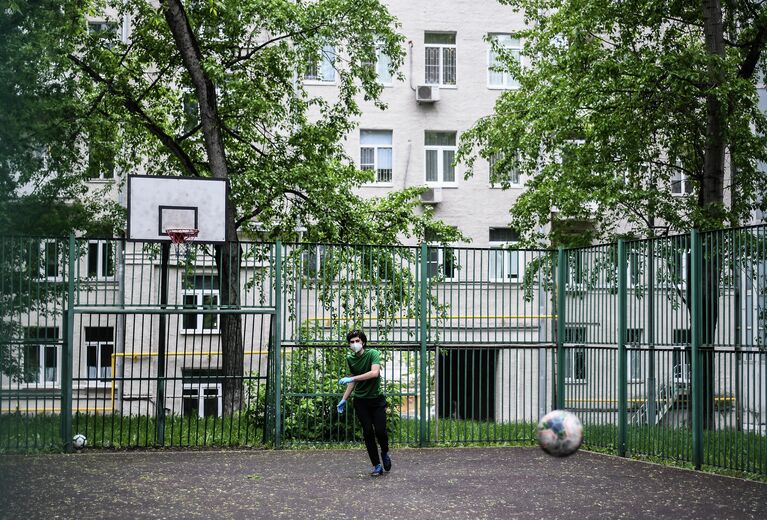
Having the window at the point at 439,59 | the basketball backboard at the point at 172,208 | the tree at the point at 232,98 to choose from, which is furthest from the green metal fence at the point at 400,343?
the window at the point at 439,59

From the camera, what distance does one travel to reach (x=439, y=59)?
3703 centimetres

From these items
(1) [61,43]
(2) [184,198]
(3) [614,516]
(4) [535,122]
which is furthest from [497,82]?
(3) [614,516]

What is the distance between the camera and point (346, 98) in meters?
25.7

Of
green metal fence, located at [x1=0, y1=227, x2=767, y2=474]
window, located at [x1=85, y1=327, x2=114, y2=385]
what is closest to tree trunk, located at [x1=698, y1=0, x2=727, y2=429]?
green metal fence, located at [x1=0, y1=227, x2=767, y2=474]

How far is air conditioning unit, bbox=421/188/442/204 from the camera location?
3562 cm

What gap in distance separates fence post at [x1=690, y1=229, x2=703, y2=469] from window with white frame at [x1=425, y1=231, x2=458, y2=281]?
14.7 feet

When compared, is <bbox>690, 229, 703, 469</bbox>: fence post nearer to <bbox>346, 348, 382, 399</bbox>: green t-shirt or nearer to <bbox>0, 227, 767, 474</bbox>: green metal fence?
<bbox>0, 227, 767, 474</bbox>: green metal fence

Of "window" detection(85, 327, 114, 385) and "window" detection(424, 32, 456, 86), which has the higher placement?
"window" detection(424, 32, 456, 86)

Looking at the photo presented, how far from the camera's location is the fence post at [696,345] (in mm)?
14680

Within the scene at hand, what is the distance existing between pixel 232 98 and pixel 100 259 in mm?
7971

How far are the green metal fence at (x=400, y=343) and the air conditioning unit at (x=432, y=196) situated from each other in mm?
16417

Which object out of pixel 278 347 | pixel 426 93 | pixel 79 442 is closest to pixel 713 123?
pixel 278 347

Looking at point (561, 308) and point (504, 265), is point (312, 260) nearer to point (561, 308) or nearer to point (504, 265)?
point (504, 265)

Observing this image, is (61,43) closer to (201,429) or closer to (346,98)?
(346,98)
